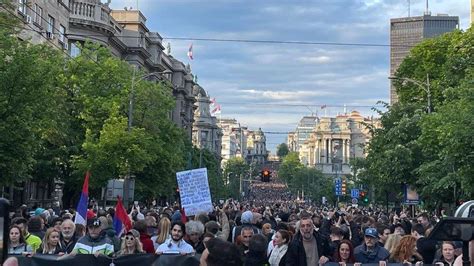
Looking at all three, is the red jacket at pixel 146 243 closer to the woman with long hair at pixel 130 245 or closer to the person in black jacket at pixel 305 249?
the woman with long hair at pixel 130 245

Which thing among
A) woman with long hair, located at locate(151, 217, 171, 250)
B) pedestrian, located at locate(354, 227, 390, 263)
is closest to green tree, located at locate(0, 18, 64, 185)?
woman with long hair, located at locate(151, 217, 171, 250)

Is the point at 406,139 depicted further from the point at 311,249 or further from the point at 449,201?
the point at 311,249

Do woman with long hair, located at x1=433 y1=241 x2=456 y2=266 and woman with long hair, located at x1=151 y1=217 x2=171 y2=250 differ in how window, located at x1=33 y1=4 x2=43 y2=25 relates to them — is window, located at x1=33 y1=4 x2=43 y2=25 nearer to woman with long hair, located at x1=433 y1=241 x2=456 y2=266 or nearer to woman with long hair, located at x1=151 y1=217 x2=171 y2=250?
woman with long hair, located at x1=151 y1=217 x2=171 y2=250

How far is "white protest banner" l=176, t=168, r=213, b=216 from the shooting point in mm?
18062

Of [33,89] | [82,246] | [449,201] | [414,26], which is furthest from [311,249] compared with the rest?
[414,26]

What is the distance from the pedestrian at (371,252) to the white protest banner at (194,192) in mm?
6163

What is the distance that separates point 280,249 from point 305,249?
48cm

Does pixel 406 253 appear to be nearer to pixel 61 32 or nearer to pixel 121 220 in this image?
pixel 121 220

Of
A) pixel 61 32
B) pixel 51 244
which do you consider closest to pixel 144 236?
pixel 51 244

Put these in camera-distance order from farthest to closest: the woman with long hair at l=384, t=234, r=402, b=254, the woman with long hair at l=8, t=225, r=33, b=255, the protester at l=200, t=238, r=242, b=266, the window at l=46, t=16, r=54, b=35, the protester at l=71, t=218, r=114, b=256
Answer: the window at l=46, t=16, r=54, b=35 < the woman with long hair at l=384, t=234, r=402, b=254 < the woman with long hair at l=8, t=225, r=33, b=255 < the protester at l=71, t=218, r=114, b=256 < the protester at l=200, t=238, r=242, b=266

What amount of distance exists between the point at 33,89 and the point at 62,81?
670 inches

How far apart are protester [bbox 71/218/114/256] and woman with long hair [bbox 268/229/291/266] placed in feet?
6.82

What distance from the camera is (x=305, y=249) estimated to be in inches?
444

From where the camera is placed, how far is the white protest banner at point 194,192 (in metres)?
18.1
